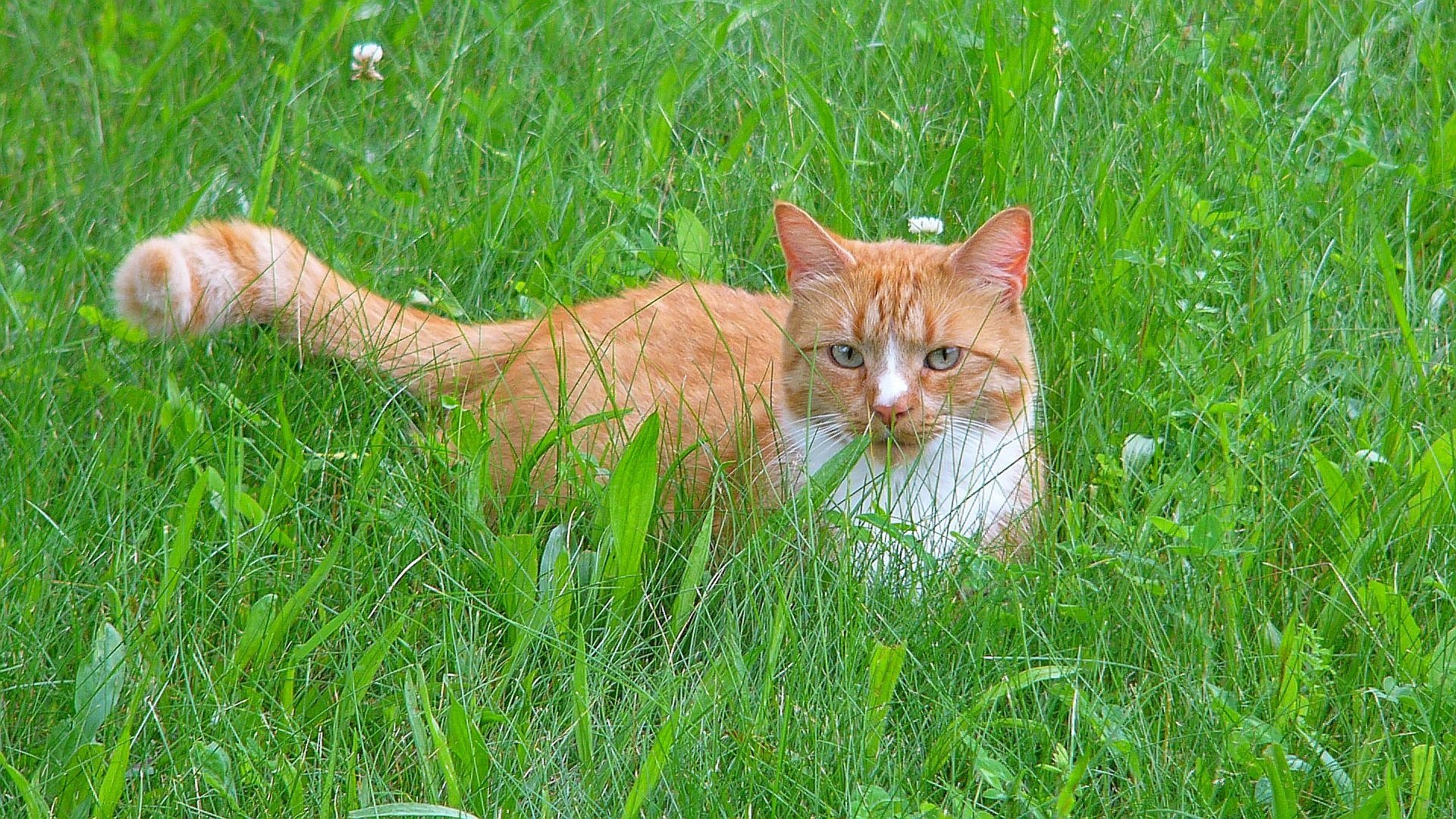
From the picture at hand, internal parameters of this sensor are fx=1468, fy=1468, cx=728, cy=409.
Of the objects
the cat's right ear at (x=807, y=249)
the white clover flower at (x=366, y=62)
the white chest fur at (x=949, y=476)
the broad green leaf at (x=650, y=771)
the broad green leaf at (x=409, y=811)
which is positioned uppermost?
the white clover flower at (x=366, y=62)

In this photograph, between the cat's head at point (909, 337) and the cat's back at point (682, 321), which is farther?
the cat's back at point (682, 321)

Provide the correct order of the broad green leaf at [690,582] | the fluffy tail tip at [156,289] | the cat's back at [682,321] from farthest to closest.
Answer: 1. the cat's back at [682,321]
2. the fluffy tail tip at [156,289]
3. the broad green leaf at [690,582]

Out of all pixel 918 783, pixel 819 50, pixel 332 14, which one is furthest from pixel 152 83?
pixel 918 783

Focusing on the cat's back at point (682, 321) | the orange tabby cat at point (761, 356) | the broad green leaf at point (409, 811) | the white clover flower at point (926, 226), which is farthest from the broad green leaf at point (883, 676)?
the white clover flower at point (926, 226)

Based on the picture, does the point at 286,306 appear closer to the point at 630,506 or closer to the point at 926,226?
the point at 630,506

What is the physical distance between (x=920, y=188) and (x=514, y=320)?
3.46ft

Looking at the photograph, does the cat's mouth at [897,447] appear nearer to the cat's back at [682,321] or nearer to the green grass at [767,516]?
the green grass at [767,516]

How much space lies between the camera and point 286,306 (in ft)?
10.7

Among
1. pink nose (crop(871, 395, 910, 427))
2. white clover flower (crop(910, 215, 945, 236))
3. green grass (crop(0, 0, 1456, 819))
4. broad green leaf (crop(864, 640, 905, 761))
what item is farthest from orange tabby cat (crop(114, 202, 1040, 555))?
white clover flower (crop(910, 215, 945, 236))

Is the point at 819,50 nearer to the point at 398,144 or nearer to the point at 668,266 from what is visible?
the point at 668,266

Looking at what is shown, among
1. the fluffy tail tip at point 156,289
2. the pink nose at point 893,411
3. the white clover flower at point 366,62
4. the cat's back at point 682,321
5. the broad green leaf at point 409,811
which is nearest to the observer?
the broad green leaf at point 409,811

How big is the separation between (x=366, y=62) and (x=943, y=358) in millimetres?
2124

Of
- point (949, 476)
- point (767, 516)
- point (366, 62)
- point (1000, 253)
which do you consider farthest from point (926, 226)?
point (366, 62)

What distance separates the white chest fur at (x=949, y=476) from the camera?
9.02 feet
